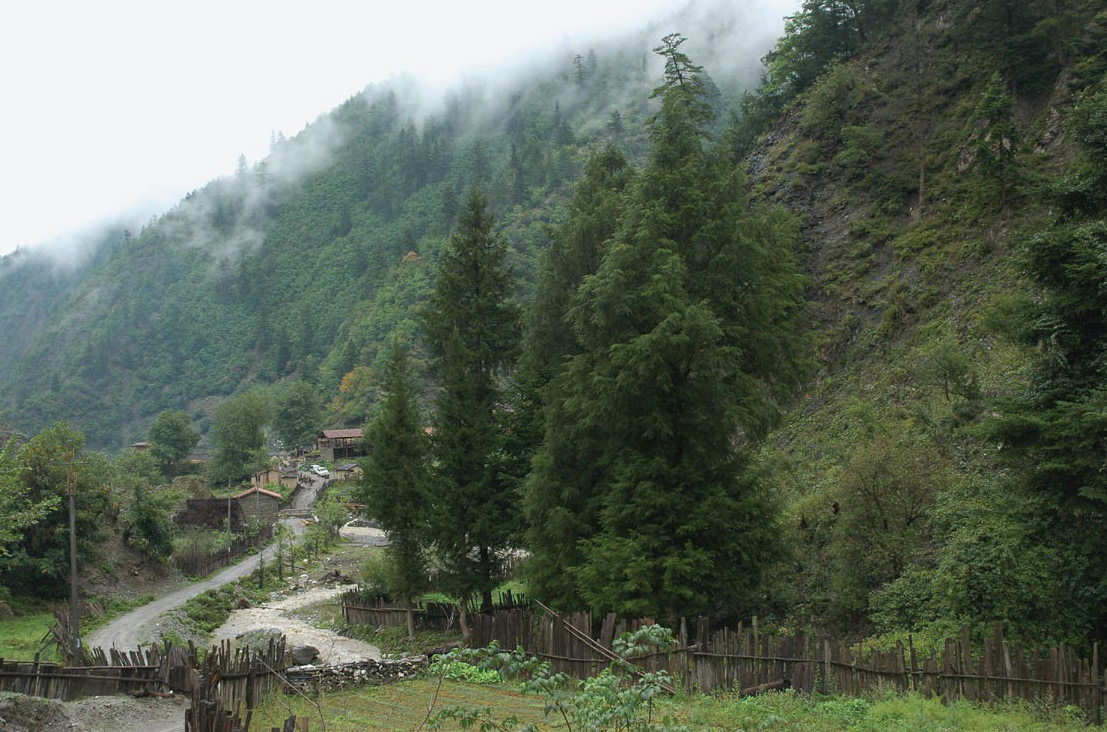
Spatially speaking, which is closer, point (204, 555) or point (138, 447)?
point (204, 555)

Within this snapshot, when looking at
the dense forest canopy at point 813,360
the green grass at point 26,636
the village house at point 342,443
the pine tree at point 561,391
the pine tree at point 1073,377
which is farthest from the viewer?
the village house at point 342,443

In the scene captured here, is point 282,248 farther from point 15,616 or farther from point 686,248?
point 686,248

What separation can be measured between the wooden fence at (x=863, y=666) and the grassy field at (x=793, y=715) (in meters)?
0.38

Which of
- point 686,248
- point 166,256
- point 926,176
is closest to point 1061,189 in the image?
point 686,248

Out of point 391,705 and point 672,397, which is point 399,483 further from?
point 672,397

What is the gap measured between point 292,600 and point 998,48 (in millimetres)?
41753

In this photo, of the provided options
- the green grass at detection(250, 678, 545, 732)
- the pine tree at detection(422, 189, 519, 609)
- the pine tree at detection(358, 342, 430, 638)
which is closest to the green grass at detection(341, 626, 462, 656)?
the pine tree at detection(358, 342, 430, 638)

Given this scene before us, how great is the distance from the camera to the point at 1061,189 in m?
12.3

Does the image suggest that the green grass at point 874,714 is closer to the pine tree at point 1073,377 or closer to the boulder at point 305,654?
the pine tree at point 1073,377

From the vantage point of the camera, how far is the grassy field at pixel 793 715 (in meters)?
8.69

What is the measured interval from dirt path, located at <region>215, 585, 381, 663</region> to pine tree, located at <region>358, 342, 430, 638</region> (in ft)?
7.81

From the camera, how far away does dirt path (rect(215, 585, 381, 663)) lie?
24766 mm

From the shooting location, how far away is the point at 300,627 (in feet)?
103

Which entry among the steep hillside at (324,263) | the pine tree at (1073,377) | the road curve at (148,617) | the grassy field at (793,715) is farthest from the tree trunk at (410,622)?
the steep hillside at (324,263)
